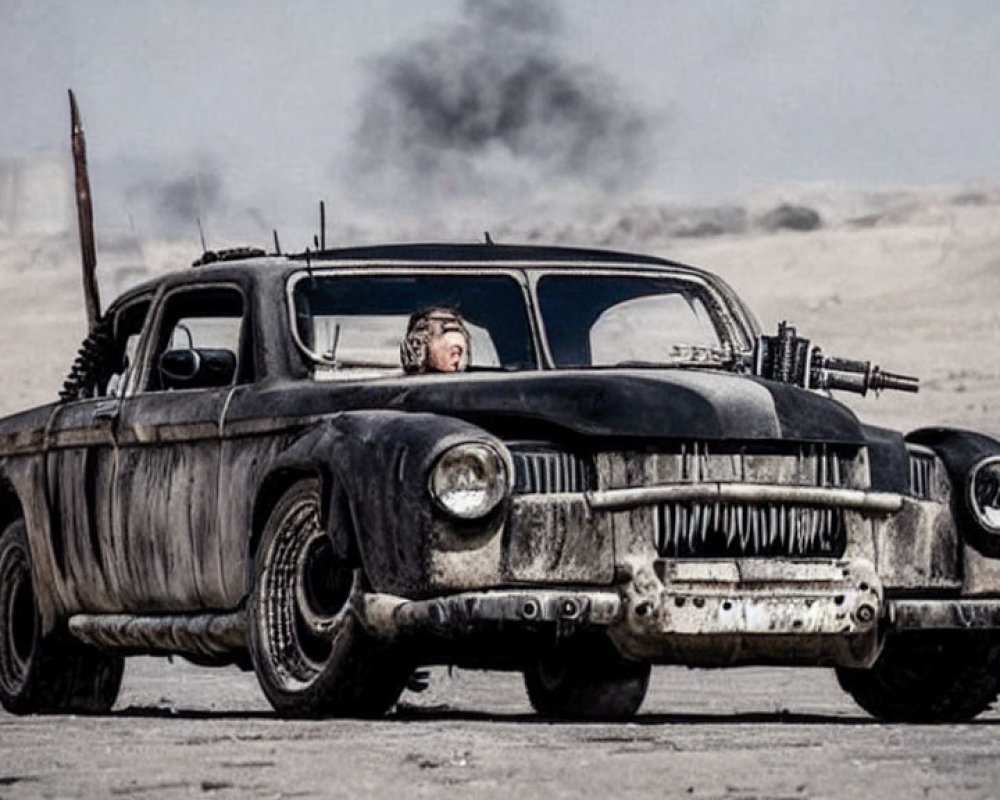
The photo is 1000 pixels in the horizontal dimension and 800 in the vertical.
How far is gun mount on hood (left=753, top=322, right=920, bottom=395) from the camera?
11.6 m

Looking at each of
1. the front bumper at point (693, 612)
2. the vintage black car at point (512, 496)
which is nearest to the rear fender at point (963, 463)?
the vintage black car at point (512, 496)

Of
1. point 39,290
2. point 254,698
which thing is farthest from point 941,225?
point 254,698

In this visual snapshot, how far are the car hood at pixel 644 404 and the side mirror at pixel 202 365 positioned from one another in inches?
43.9

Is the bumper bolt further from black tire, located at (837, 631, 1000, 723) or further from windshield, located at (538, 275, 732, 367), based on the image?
windshield, located at (538, 275, 732, 367)

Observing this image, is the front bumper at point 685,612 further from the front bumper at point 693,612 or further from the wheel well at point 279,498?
the wheel well at point 279,498

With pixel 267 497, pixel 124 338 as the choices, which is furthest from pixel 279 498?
pixel 124 338

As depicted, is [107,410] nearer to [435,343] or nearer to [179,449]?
[179,449]

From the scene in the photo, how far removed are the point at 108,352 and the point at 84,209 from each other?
2465 millimetres

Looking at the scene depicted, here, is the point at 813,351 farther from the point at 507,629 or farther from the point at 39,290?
the point at 39,290

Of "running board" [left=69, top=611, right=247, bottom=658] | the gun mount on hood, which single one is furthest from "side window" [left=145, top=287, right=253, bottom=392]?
the gun mount on hood

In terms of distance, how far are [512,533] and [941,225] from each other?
65519 millimetres

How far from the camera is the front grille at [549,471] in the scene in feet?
32.8

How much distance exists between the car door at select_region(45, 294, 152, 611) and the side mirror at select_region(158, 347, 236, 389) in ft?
2.43

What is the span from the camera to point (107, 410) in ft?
40.0
